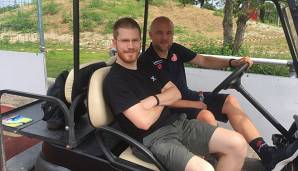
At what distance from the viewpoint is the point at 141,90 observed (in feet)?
8.20

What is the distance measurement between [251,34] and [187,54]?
1004cm

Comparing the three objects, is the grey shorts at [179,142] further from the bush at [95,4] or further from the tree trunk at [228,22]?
the bush at [95,4]

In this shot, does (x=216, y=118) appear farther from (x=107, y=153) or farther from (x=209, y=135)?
(x=107, y=153)

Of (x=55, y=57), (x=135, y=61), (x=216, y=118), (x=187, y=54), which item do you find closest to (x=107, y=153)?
(x=135, y=61)

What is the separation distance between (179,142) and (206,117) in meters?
0.55

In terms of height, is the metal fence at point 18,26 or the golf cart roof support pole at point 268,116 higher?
the metal fence at point 18,26

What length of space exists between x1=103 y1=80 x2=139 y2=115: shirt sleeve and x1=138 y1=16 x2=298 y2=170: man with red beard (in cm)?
36

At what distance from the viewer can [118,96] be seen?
2.34 meters

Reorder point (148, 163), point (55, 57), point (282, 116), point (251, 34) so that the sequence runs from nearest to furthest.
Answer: point (148, 163) < point (282, 116) < point (55, 57) < point (251, 34)

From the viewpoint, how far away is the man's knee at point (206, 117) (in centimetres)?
294

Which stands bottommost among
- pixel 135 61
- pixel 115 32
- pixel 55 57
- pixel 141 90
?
pixel 55 57

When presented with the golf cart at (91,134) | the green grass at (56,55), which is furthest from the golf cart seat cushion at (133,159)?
the green grass at (56,55)

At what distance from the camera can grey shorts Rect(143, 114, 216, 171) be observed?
2.26 m

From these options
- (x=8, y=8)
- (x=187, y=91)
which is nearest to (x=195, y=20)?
(x=8, y=8)
